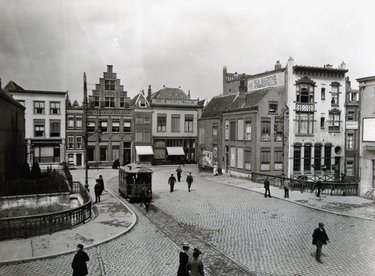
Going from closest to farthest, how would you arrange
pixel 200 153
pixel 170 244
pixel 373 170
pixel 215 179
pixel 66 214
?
pixel 170 244 → pixel 66 214 → pixel 373 170 → pixel 215 179 → pixel 200 153

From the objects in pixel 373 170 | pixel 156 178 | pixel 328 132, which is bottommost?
pixel 156 178

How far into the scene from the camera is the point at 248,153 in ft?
119

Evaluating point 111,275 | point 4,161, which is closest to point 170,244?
point 111,275

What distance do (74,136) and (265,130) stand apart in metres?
26.3

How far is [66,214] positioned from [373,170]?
20.8 m

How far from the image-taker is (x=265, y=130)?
116ft

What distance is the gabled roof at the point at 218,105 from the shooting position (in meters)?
43.5

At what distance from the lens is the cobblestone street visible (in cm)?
1147

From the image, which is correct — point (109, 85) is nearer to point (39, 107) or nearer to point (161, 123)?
point (161, 123)

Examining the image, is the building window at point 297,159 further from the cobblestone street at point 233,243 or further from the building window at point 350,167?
the cobblestone street at point 233,243

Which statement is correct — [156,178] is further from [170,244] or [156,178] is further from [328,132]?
[170,244]

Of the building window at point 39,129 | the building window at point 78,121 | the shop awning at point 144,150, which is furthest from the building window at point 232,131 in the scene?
the building window at point 39,129

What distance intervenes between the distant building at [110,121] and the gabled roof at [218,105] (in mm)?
11817

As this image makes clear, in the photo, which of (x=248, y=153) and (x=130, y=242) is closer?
(x=130, y=242)
